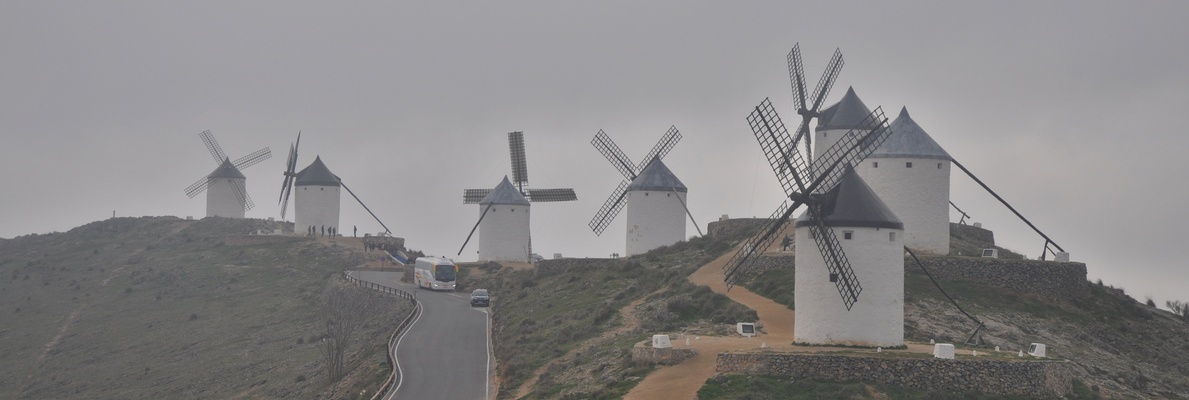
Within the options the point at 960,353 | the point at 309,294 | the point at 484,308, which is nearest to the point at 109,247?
the point at 309,294

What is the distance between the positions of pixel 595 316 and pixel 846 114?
1625 cm

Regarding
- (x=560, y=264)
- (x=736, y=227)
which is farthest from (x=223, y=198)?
(x=736, y=227)

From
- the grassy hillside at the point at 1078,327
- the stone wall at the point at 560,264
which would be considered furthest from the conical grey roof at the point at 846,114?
the stone wall at the point at 560,264

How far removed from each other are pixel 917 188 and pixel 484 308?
851 inches

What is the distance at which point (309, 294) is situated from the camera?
7162 cm

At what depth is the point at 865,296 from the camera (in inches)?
1364

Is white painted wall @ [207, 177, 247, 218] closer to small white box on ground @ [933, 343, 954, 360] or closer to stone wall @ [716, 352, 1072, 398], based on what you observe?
stone wall @ [716, 352, 1072, 398]

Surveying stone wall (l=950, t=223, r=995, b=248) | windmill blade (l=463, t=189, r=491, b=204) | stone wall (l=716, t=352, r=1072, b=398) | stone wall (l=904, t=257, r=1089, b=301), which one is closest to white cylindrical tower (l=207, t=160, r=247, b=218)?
windmill blade (l=463, t=189, r=491, b=204)

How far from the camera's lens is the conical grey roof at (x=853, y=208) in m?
34.6

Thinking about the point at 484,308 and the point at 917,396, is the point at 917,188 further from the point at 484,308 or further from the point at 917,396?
the point at 484,308

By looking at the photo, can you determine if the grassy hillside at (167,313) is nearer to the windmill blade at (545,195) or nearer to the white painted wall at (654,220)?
the windmill blade at (545,195)

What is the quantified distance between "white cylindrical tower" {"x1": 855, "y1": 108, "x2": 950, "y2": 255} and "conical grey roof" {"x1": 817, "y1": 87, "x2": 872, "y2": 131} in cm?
829

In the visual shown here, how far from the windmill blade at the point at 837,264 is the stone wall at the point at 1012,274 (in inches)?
466

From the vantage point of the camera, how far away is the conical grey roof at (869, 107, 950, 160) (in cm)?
4731
